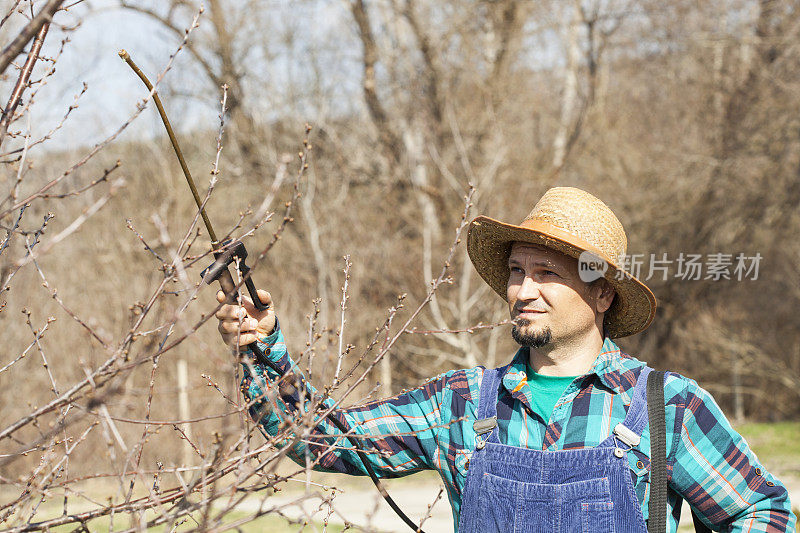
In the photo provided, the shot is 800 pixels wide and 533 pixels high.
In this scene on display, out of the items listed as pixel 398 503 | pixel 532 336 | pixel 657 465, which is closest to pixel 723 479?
pixel 657 465

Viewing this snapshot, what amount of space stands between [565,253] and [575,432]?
2.06 feet

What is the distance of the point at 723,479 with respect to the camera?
99.7 inches

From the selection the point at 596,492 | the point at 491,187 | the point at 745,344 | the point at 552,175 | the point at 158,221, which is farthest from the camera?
the point at 745,344

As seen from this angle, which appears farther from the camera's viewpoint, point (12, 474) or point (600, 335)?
point (12, 474)

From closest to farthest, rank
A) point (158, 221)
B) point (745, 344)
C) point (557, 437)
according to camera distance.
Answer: point (158, 221) < point (557, 437) < point (745, 344)

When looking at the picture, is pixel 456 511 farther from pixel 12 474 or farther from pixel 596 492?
pixel 12 474

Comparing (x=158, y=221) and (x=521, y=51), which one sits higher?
(x=521, y=51)

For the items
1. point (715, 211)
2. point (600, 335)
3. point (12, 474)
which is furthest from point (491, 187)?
point (600, 335)

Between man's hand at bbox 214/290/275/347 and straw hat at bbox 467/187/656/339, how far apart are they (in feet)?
2.87

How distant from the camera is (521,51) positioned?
1535 centimetres

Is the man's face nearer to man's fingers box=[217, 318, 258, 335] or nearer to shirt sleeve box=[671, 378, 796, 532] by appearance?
shirt sleeve box=[671, 378, 796, 532]

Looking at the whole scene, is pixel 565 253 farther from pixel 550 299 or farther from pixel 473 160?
pixel 473 160

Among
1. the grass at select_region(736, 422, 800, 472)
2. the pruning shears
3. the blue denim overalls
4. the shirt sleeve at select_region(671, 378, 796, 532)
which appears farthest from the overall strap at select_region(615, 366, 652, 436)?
the grass at select_region(736, 422, 800, 472)

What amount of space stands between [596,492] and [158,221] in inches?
62.1
